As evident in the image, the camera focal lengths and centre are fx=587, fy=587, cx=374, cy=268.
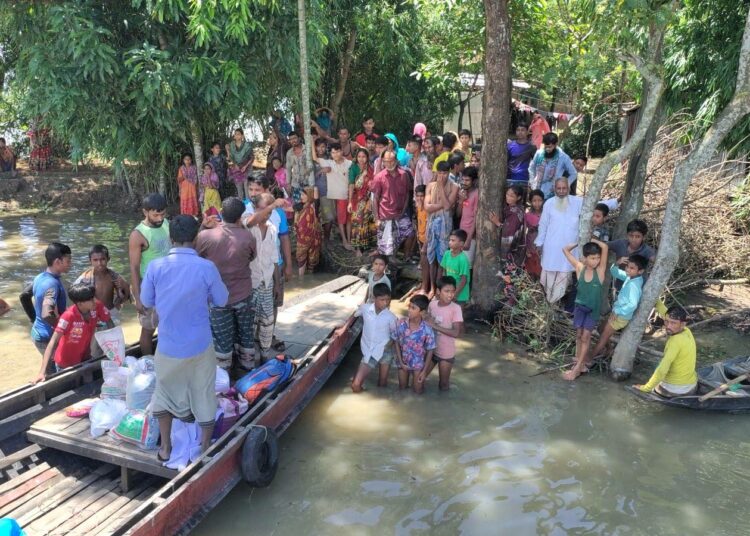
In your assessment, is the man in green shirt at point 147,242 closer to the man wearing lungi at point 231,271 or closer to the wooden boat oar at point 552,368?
the man wearing lungi at point 231,271

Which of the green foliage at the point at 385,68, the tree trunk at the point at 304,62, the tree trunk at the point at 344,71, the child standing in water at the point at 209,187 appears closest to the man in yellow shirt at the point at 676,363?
the tree trunk at the point at 304,62

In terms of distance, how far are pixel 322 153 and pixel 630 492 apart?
7361 mm

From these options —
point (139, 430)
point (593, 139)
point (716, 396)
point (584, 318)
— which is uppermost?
point (593, 139)

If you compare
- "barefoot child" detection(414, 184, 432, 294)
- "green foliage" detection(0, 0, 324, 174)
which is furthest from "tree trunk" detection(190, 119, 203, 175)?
"barefoot child" detection(414, 184, 432, 294)

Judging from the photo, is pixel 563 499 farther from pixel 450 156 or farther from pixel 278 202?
pixel 450 156

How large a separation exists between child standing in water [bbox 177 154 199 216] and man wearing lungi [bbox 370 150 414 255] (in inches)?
194

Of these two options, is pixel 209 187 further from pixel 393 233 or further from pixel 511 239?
pixel 511 239

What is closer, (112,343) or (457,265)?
(112,343)

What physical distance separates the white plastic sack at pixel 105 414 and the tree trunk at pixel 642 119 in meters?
5.10

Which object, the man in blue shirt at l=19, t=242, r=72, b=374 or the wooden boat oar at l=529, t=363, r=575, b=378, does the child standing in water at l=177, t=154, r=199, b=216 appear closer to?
the man in blue shirt at l=19, t=242, r=72, b=374

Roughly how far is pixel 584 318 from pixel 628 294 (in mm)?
526

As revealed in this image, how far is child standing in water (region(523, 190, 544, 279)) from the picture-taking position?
A: 7.43m

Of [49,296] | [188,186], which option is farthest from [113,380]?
[188,186]

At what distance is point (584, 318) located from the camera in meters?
6.52
